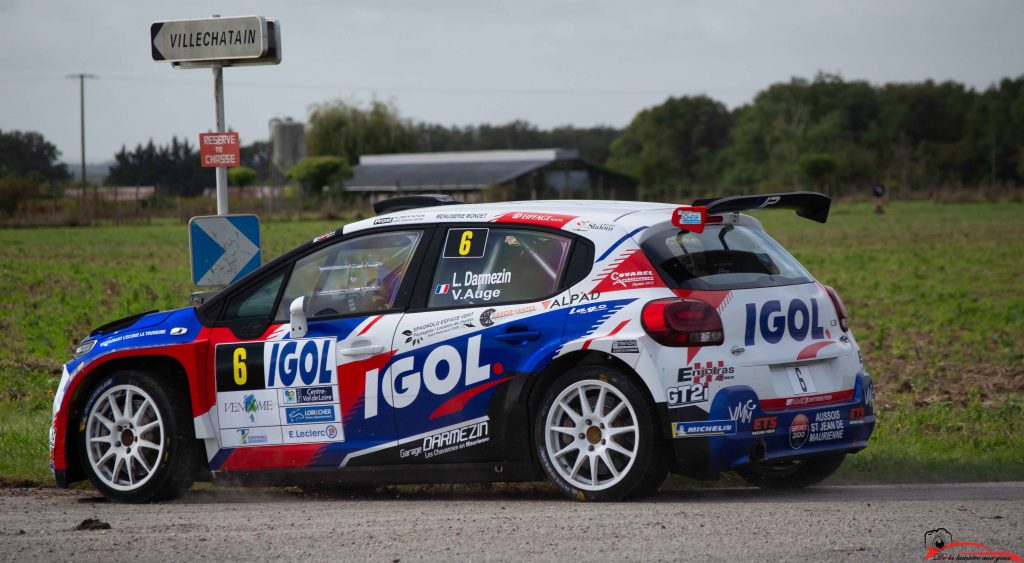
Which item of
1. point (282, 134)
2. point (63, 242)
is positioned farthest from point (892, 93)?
point (63, 242)

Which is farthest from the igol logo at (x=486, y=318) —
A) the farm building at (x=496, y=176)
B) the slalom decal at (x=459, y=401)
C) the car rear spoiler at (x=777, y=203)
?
the farm building at (x=496, y=176)

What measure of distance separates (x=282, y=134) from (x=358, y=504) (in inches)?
4014

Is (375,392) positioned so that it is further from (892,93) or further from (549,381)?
(892,93)

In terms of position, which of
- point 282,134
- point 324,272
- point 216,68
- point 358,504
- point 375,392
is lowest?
point 358,504

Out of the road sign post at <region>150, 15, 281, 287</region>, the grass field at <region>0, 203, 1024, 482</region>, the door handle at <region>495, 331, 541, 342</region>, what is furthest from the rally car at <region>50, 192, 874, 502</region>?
the road sign post at <region>150, 15, 281, 287</region>

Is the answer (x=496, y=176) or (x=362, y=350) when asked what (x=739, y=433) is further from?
(x=496, y=176)

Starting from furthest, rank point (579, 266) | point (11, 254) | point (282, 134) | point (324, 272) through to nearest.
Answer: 1. point (282, 134)
2. point (11, 254)
3. point (324, 272)
4. point (579, 266)

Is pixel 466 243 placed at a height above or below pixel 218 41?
below

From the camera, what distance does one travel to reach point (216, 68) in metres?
10.3

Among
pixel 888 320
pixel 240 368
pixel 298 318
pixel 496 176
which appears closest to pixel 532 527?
pixel 298 318

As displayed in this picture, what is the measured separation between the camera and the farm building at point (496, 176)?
90.1 meters

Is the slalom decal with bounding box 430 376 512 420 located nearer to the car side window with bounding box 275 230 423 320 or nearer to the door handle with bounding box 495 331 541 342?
the door handle with bounding box 495 331 541 342

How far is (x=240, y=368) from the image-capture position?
7.44m

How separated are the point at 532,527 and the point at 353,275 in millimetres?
2178
